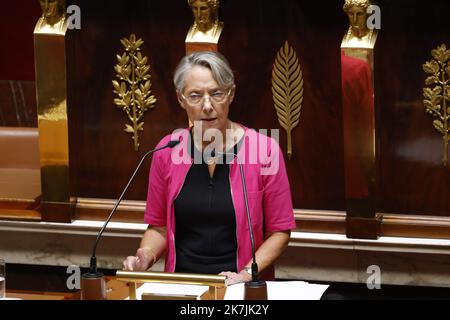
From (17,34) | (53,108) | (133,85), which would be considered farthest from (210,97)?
(17,34)

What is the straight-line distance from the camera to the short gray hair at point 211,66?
3188 millimetres

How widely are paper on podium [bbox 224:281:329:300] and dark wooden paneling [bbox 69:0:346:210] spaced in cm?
161

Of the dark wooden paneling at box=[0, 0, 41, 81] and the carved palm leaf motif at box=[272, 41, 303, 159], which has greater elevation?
the dark wooden paneling at box=[0, 0, 41, 81]

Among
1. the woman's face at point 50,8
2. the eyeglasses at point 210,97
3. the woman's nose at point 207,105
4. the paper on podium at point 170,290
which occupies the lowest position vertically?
the paper on podium at point 170,290

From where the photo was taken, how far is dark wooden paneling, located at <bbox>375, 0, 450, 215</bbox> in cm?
424

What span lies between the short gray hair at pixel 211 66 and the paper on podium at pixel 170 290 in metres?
0.67

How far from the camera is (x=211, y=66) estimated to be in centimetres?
319

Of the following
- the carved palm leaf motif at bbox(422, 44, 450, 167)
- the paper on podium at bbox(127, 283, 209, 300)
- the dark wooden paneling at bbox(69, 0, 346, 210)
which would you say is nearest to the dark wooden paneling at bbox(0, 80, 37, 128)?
the dark wooden paneling at bbox(69, 0, 346, 210)

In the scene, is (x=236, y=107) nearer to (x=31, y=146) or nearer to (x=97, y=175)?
(x=97, y=175)

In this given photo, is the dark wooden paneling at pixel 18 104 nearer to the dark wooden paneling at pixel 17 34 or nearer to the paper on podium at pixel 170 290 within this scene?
the dark wooden paneling at pixel 17 34

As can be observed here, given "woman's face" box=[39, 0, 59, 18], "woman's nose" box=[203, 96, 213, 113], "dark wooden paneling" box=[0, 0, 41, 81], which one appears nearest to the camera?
"woman's nose" box=[203, 96, 213, 113]

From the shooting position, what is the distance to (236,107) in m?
4.49

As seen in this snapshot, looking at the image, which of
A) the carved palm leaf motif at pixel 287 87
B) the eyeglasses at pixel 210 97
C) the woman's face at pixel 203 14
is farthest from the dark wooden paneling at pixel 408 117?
the eyeglasses at pixel 210 97

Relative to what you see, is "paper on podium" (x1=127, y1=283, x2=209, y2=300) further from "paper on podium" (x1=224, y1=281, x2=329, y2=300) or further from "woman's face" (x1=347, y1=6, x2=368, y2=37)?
"woman's face" (x1=347, y1=6, x2=368, y2=37)
